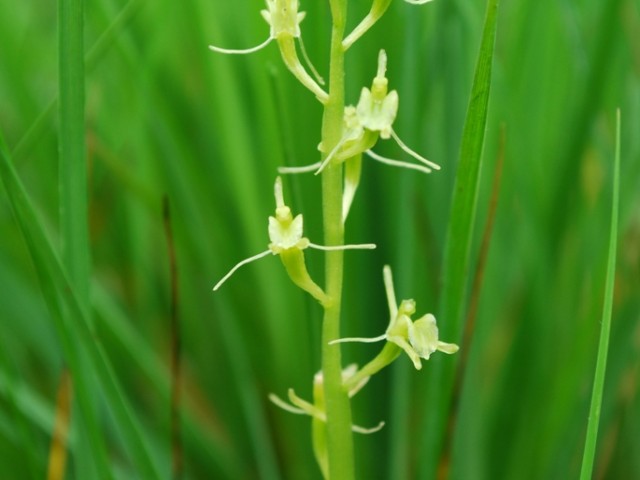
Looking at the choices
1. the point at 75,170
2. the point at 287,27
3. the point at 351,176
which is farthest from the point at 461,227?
the point at 75,170

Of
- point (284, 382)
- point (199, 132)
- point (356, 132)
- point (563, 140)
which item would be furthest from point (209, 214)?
point (356, 132)

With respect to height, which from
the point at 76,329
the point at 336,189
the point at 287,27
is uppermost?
the point at 287,27

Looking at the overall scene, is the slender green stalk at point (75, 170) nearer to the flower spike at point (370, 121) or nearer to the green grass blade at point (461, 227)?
the flower spike at point (370, 121)

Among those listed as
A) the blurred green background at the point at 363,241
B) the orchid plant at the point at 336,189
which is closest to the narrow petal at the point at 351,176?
the orchid plant at the point at 336,189

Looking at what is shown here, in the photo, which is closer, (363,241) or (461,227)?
(461,227)

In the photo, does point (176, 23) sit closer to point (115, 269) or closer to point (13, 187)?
point (115, 269)

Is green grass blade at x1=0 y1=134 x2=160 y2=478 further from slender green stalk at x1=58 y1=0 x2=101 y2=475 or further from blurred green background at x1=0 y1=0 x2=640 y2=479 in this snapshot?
blurred green background at x1=0 y1=0 x2=640 y2=479

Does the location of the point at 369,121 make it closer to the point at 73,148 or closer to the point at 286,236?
the point at 286,236
